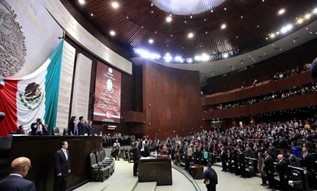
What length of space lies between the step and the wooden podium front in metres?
0.28

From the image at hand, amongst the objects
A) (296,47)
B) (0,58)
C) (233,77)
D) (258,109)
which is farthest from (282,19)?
(0,58)

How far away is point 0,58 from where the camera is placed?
633 centimetres

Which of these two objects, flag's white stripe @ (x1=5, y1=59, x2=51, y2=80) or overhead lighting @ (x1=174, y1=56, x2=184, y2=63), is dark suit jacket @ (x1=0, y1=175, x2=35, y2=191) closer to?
flag's white stripe @ (x1=5, y1=59, x2=51, y2=80)

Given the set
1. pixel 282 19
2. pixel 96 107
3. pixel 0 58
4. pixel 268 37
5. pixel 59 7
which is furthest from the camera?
pixel 268 37

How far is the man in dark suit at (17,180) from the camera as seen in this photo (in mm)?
1711

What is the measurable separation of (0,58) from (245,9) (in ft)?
48.8

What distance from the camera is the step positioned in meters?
5.58

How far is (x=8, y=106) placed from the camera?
6277 mm

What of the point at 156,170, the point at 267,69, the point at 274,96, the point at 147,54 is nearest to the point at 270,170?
the point at 156,170

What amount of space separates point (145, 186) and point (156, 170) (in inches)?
31.3

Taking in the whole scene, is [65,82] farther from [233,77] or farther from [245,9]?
[233,77]

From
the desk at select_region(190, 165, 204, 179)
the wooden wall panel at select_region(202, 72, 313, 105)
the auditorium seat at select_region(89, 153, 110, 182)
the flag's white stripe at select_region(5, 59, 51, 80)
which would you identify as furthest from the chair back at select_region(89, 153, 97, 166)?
the wooden wall panel at select_region(202, 72, 313, 105)

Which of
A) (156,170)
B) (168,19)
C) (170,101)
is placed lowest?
(156,170)

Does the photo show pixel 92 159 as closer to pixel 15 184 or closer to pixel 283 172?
pixel 15 184
